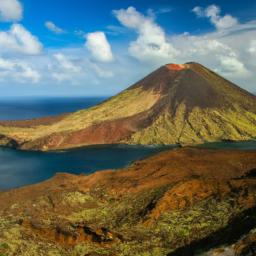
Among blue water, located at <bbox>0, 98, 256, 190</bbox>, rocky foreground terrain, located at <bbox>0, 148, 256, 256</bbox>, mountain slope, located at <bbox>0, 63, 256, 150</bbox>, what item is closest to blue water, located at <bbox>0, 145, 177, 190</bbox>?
blue water, located at <bbox>0, 98, 256, 190</bbox>

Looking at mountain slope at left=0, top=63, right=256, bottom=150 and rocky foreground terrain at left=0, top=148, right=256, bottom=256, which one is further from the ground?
mountain slope at left=0, top=63, right=256, bottom=150

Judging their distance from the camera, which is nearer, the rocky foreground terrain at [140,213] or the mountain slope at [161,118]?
the rocky foreground terrain at [140,213]

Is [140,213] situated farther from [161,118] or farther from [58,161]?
[161,118]

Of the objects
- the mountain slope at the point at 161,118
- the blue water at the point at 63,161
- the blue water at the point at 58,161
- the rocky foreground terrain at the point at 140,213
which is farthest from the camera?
the mountain slope at the point at 161,118

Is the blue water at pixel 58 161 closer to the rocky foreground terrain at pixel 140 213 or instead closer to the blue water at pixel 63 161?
the blue water at pixel 63 161

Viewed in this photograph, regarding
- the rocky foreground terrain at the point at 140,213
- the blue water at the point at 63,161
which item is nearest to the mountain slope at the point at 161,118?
the blue water at the point at 63,161

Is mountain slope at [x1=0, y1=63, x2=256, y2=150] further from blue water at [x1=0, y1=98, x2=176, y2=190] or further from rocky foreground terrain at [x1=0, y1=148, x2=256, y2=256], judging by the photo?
rocky foreground terrain at [x1=0, y1=148, x2=256, y2=256]

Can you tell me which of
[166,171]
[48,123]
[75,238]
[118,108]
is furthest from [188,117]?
[75,238]

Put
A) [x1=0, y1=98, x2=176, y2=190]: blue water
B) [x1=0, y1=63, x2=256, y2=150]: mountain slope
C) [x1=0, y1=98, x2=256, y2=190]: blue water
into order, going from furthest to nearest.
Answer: [x1=0, y1=63, x2=256, y2=150]: mountain slope → [x1=0, y1=98, x2=256, y2=190]: blue water → [x1=0, y1=98, x2=176, y2=190]: blue water

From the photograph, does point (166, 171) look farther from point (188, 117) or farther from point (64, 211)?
point (188, 117)
